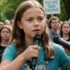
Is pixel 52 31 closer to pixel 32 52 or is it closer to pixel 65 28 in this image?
pixel 65 28

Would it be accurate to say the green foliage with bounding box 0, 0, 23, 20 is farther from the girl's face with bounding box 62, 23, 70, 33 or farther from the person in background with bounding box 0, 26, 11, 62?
the person in background with bounding box 0, 26, 11, 62

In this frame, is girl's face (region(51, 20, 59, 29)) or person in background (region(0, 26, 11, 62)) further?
girl's face (region(51, 20, 59, 29))

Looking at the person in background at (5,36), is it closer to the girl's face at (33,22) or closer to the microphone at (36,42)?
the girl's face at (33,22)

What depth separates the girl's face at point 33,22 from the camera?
291 cm

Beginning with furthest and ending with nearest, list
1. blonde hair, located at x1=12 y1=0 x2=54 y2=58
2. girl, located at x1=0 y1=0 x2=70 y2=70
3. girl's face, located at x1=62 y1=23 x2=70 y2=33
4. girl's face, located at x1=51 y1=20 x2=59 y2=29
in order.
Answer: girl's face, located at x1=51 y1=20 x2=59 y2=29, girl's face, located at x1=62 y1=23 x2=70 y2=33, blonde hair, located at x1=12 y1=0 x2=54 y2=58, girl, located at x1=0 y1=0 x2=70 y2=70

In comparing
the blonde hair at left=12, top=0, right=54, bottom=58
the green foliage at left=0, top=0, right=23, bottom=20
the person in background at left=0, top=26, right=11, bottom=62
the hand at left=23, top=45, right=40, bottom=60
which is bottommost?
the person in background at left=0, top=26, right=11, bottom=62

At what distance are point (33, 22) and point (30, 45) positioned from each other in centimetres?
21

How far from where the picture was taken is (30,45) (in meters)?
3.04

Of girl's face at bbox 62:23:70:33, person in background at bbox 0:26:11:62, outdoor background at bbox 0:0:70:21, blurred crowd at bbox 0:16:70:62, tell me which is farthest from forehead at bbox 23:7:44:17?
outdoor background at bbox 0:0:70:21

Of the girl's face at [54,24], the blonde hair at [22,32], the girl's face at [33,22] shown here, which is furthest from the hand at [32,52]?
the girl's face at [54,24]

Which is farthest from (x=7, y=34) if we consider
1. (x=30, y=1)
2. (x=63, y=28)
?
(x=30, y=1)

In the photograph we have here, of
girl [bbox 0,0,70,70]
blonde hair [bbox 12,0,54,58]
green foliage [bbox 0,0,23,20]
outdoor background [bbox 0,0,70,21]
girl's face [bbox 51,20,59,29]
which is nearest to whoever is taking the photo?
girl [bbox 0,0,70,70]

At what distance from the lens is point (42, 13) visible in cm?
303

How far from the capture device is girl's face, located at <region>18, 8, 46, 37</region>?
291cm
